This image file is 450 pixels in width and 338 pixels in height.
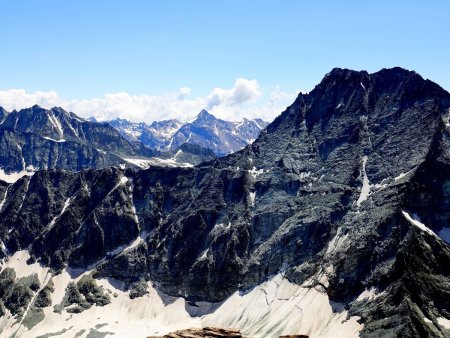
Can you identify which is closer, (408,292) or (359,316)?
(408,292)

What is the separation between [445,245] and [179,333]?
11025 centimetres

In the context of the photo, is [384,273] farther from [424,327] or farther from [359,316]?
[424,327]

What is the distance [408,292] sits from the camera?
601 ft

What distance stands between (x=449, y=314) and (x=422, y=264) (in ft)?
63.2

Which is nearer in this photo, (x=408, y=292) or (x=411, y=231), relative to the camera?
(x=408, y=292)

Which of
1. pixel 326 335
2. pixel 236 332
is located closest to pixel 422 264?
pixel 326 335

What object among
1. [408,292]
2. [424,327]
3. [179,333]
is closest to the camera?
[179,333]

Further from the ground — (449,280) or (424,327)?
(449,280)

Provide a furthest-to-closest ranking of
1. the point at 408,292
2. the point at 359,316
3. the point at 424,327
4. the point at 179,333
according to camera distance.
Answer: the point at 359,316 < the point at 408,292 < the point at 424,327 < the point at 179,333

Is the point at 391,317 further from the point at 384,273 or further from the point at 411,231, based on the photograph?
the point at 411,231

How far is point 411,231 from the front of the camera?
7849 inches

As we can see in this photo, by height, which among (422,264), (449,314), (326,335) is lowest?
(326,335)

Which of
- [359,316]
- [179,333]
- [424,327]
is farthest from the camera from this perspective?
[359,316]

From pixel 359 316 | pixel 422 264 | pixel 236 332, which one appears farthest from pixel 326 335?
pixel 236 332
